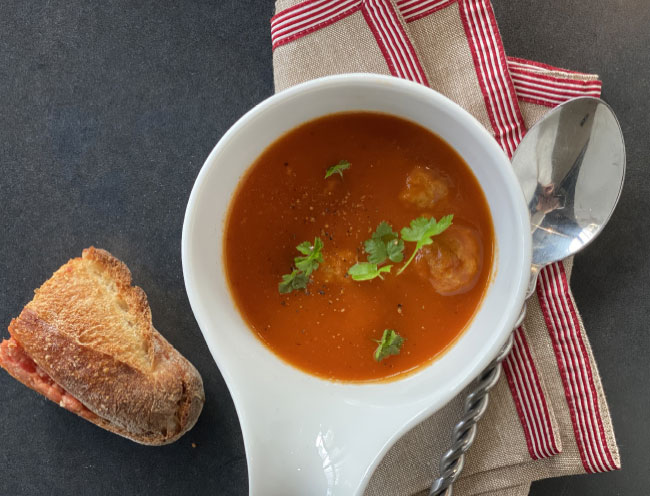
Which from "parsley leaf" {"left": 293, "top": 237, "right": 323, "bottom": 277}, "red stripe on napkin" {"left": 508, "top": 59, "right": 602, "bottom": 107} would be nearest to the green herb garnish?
"parsley leaf" {"left": 293, "top": 237, "right": 323, "bottom": 277}

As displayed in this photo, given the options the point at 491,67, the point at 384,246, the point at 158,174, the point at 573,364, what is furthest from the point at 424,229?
the point at 158,174

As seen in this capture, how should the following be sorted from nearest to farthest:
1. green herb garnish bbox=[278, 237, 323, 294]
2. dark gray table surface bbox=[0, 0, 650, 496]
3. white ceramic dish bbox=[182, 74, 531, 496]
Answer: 1. white ceramic dish bbox=[182, 74, 531, 496]
2. green herb garnish bbox=[278, 237, 323, 294]
3. dark gray table surface bbox=[0, 0, 650, 496]

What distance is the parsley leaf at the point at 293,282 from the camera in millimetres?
1505

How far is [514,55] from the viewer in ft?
6.18

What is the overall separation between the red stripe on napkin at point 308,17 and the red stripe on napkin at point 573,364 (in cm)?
96

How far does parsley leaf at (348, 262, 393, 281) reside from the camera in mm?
1462

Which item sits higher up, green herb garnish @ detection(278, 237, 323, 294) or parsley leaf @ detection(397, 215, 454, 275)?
parsley leaf @ detection(397, 215, 454, 275)

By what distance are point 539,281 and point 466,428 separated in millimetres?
483

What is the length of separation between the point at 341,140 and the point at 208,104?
611mm

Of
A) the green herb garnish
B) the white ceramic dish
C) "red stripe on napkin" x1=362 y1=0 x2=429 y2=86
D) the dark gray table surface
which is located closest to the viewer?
the white ceramic dish

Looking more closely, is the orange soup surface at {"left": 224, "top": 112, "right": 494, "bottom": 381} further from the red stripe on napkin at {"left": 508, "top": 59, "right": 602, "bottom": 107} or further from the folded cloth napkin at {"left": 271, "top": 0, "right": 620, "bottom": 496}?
the red stripe on napkin at {"left": 508, "top": 59, "right": 602, "bottom": 107}

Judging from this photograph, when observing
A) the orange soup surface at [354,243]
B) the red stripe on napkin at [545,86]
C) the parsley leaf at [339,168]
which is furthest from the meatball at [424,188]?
the red stripe on napkin at [545,86]

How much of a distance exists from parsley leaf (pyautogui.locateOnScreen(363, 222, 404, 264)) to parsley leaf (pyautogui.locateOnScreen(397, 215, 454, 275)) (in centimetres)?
3

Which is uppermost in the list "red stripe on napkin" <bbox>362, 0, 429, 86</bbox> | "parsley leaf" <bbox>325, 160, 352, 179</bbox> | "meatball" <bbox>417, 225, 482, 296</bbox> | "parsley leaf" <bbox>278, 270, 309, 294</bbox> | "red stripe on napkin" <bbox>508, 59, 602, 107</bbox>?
"red stripe on napkin" <bbox>362, 0, 429, 86</bbox>
